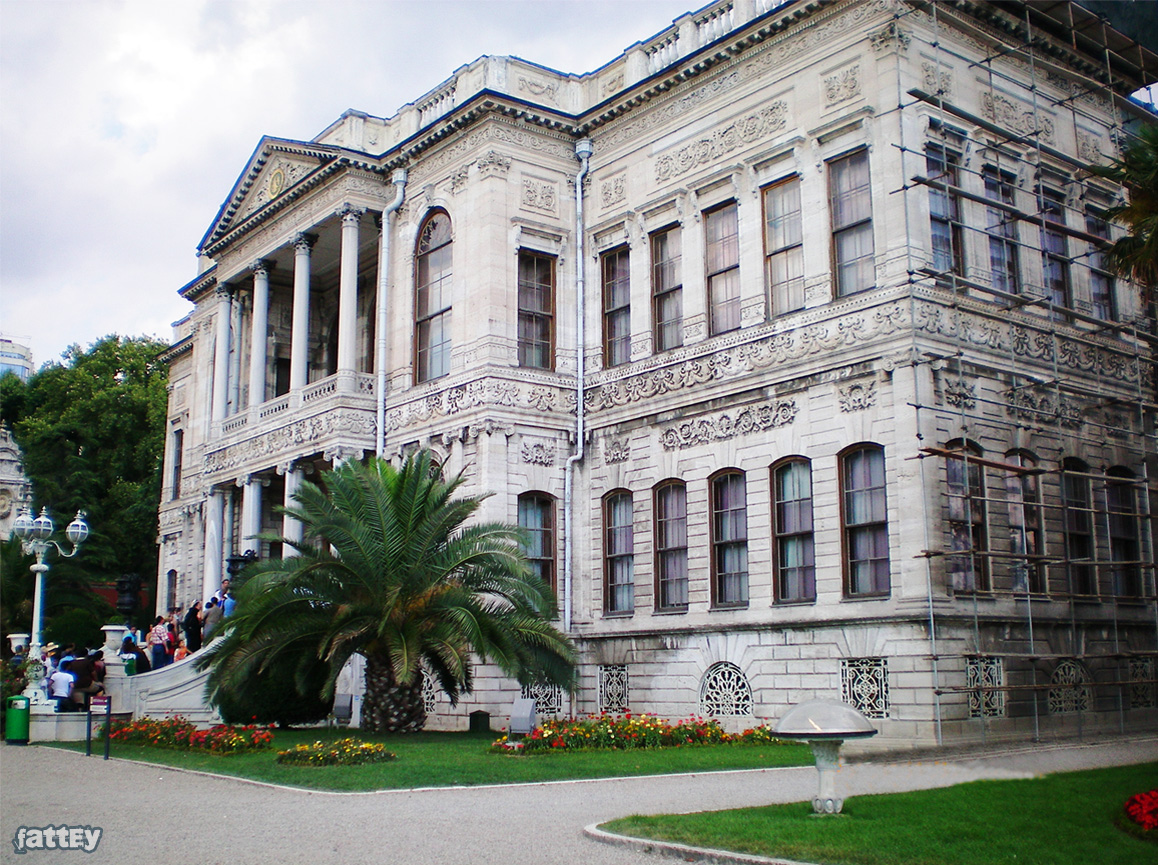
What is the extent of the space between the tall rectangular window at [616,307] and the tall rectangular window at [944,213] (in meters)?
7.43

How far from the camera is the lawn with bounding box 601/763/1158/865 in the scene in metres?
9.23

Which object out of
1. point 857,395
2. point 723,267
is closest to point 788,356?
point 857,395

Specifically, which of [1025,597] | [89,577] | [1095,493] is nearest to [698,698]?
[1025,597]

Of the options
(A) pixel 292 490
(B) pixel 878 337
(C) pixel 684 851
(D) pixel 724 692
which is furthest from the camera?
(A) pixel 292 490

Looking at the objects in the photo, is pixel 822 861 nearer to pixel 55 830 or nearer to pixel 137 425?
pixel 55 830

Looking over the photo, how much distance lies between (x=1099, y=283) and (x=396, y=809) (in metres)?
18.8

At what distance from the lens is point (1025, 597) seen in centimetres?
2092

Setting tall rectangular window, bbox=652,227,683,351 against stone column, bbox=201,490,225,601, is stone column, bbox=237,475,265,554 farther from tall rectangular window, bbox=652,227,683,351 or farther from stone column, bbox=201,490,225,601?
tall rectangular window, bbox=652,227,683,351

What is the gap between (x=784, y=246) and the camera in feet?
78.3

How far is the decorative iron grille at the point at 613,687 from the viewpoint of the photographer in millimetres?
25328

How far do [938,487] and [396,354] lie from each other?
14071 millimetres

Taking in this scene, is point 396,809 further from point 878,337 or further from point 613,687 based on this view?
point 613,687

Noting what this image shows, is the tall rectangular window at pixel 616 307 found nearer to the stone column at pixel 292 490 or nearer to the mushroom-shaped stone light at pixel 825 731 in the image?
the stone column at pixel 292 490

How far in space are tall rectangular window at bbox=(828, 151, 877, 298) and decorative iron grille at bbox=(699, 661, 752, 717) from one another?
726 centimetres
